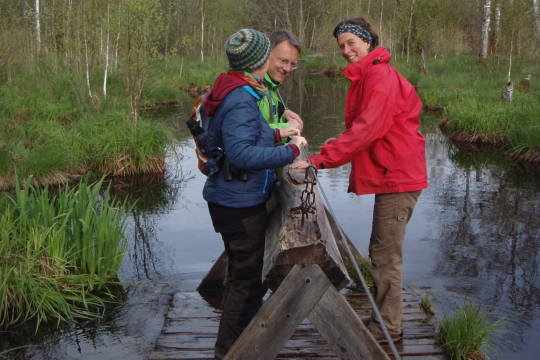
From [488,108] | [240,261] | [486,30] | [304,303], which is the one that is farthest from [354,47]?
[486,30]

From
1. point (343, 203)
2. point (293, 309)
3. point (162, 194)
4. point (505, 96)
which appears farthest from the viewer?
point (505, 96)

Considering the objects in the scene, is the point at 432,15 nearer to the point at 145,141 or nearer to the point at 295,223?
the point at 145,141

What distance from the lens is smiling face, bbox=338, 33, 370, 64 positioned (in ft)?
10.3

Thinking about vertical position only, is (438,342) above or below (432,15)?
below

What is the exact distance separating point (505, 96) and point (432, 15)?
13106mm

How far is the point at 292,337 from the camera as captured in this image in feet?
11.6

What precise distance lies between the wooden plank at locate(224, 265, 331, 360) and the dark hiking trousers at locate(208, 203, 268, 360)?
1.34 ft

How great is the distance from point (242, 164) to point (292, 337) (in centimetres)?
149

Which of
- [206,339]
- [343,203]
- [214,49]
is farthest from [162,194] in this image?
[214,49]

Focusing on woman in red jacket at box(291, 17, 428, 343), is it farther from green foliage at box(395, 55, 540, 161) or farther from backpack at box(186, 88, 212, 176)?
green foliage at box(395, 55, 540, 161)

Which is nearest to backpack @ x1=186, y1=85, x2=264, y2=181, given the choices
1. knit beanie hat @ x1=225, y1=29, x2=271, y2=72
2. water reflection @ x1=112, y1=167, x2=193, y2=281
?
knit beanie hat @ x1=225, y1=29, x2=271, y2=72

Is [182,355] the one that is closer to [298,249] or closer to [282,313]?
[282,313]

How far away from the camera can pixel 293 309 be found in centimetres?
231

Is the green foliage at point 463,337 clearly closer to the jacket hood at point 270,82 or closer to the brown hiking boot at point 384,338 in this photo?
the brown hiking boot at point 384,338
